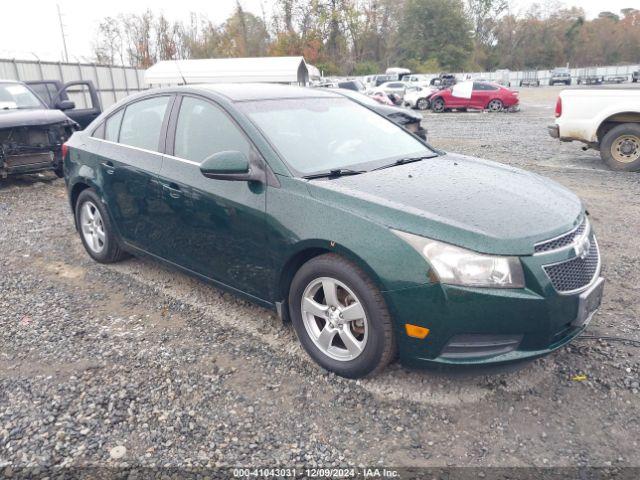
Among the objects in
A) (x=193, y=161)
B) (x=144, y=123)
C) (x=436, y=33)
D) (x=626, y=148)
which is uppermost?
(x=436, y=33)

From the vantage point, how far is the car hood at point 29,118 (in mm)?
7684

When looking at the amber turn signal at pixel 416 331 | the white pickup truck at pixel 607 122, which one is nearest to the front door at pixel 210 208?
the amber turn signal at pixel 416 331

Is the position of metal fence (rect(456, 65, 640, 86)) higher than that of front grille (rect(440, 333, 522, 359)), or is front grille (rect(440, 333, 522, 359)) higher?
metal fence (rect(456, 65, 640, 86))

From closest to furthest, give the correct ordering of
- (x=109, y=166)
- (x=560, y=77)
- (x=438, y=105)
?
(x=109, y=166) < (x=438, y=105) < (x=560, y=77)

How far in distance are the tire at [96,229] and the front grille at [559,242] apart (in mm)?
3492

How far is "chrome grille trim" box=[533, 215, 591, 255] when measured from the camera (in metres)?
2.53

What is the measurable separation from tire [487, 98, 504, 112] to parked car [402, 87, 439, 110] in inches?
134

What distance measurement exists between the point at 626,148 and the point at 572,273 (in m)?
7.34

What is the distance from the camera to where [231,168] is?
3.04 metres

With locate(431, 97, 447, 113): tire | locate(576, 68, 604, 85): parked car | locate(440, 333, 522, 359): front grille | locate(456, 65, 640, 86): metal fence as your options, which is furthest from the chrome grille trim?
locate(456, 65, 640, 86): metal fence

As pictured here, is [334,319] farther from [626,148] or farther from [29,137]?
[626,148]

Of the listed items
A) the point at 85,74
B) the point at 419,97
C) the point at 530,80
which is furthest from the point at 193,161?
the point at 530,80

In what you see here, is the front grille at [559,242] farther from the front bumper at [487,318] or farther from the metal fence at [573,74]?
the metal fence at [573,74]

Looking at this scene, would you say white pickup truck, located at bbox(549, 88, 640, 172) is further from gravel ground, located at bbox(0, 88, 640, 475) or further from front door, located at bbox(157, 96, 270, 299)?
front door, located at bbox(157, 96, 270, 299)
